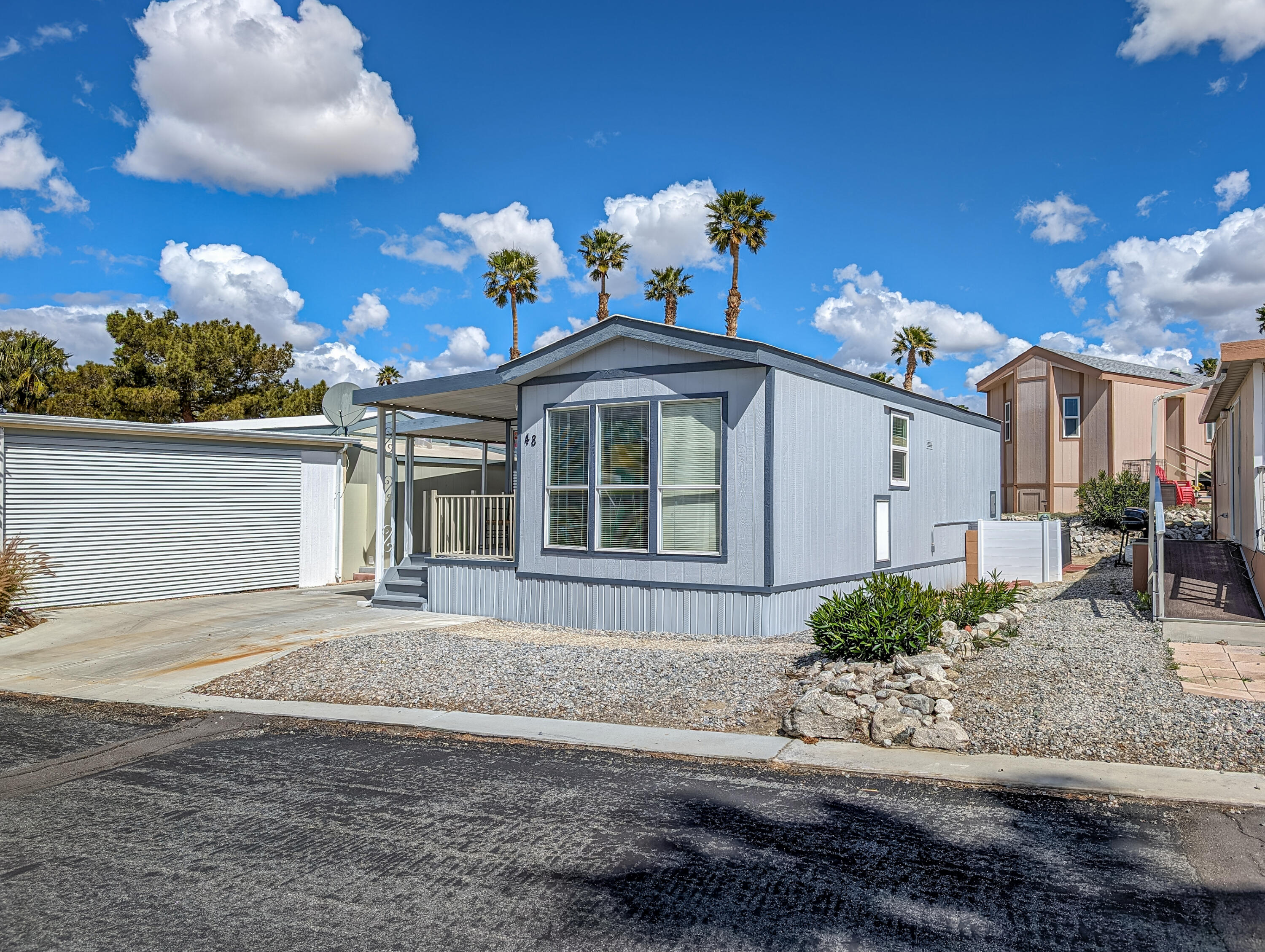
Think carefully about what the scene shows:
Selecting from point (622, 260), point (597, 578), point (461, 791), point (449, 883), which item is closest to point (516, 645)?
point (597, 578)

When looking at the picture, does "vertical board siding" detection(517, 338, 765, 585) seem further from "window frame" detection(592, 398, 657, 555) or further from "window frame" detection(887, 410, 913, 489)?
"window frame" detection(887, 410, 913, 489)

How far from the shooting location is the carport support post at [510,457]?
14383 millimetres

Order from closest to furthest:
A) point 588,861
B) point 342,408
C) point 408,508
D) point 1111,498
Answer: point 588,861, point 408,508, point 342,408, point 1111,498

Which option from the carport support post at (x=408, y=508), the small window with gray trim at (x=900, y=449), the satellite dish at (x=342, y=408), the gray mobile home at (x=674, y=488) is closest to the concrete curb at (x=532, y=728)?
the gray mobile home at (x=674, y=488)

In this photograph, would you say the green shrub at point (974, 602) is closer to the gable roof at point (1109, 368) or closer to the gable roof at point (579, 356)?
the gable roof at point (579, 356)

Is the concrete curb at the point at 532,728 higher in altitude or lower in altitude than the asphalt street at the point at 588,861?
lower

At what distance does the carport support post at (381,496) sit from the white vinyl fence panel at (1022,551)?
32.8ft

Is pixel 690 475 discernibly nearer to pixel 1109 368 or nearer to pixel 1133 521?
pixel 1133 521

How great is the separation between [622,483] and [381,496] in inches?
179

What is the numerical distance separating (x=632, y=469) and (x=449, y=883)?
6945 mm

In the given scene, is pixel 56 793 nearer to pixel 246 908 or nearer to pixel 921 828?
pixel 246 908

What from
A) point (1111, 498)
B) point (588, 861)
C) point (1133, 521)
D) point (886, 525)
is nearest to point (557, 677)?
point (588, 861)

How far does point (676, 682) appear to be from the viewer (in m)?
7.56

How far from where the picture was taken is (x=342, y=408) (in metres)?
17.0
